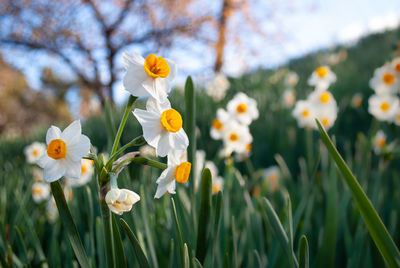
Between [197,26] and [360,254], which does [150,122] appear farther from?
[197,26]

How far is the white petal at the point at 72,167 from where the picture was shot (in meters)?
0.47

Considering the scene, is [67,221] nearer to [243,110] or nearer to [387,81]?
[243,110]

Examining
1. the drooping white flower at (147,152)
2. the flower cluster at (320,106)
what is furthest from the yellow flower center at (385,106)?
the drooping white flower at (147,152)

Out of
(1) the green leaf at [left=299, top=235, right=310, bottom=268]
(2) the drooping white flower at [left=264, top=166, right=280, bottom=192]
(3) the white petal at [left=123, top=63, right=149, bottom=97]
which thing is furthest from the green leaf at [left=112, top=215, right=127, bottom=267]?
(2) the drooping white flower at [left=264, top=166, right=280, bottom=192]

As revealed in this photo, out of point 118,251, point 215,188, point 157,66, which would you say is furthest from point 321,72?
point 118,251

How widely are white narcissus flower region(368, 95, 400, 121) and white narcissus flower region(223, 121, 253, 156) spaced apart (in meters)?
0.65

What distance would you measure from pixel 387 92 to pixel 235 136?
0.76m

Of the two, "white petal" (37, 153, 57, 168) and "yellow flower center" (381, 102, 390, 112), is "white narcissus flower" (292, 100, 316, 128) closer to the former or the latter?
"yellow flower center" (381, 102, 390, 112)

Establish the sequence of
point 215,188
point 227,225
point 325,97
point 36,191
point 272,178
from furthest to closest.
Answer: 1. point 272,178
2. point 325,97
3. point 36,191
4. point 215,188
5. point 227,225

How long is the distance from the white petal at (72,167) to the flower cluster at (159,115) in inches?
4.4

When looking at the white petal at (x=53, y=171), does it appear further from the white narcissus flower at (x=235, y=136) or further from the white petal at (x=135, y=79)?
the white narcissus flower at (x=235, y=136)

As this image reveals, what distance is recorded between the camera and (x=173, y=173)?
0.52m

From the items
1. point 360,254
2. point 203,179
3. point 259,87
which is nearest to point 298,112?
point 360,254

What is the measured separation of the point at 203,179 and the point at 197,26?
31.5 ft
